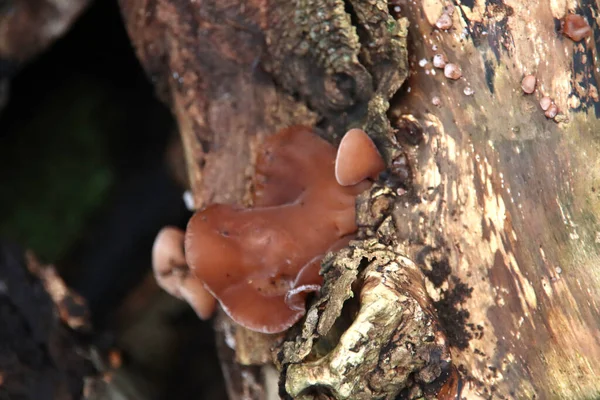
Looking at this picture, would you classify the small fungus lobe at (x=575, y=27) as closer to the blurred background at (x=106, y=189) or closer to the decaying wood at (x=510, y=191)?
the decaying wood at (x=510, y=191)

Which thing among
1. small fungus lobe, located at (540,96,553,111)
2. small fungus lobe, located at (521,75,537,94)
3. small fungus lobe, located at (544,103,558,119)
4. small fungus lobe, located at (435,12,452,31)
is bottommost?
small fungus lobe, located at (544,103,558,119)

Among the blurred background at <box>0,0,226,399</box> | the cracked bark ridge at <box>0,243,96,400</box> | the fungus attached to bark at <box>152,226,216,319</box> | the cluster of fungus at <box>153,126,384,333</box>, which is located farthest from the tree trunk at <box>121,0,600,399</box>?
the blurred background at <box>0,0,226,399</box>

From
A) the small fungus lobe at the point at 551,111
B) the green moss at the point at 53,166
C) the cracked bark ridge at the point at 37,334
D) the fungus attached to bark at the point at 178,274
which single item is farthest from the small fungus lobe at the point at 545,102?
the green moss at the point at 53,166

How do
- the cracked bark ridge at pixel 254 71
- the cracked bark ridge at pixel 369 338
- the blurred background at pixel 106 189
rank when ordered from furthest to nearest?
1. the blurred background at pixel 106 189
2. the cracked bark ridge at pixel 254 71
3. the cracked bark ridge at pixel 369 338

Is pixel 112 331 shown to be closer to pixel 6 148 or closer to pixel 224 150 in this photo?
pixel 6 148

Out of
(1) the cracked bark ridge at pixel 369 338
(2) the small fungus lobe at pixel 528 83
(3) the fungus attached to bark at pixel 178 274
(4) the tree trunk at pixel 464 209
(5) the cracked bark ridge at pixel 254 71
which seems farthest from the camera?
(3) the fungus attached to bark at pixel 178 274

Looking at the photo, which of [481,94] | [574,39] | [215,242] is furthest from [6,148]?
[574,39]

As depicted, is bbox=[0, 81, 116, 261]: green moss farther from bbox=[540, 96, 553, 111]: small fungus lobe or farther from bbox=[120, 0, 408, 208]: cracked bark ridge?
bbox=[540, 96, 553, 111]: small fungus lobe
